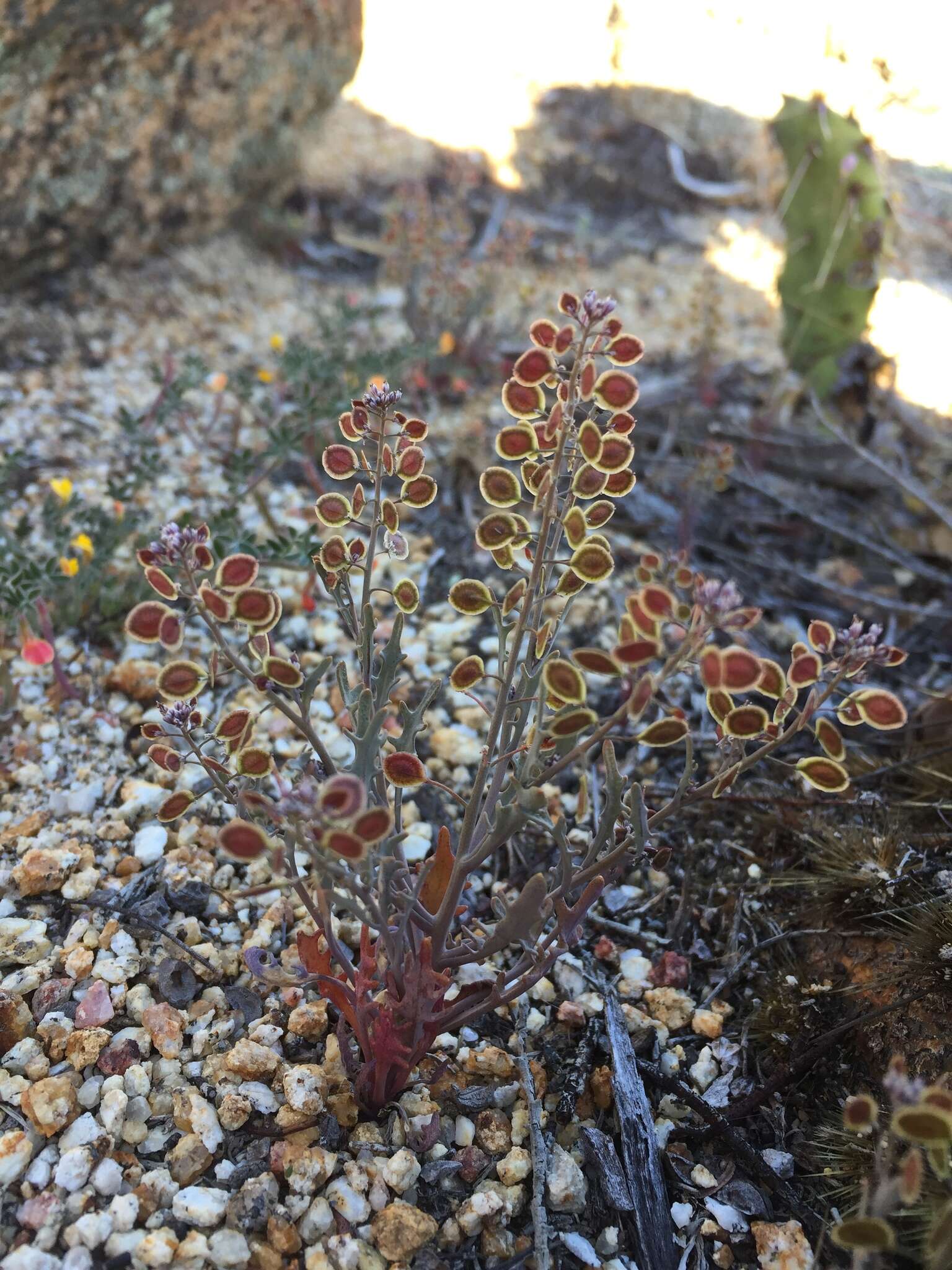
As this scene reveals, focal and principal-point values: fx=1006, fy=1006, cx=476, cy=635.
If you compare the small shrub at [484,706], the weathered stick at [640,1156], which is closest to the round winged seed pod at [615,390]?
the small shrub at [484,706]

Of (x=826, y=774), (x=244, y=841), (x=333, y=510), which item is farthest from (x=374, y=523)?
(x=826, y=774)

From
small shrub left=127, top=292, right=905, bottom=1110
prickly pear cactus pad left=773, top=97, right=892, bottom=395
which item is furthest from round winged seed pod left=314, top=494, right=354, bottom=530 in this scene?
prickly pear cactus pad left=773, top=97, right=892, bottom=395

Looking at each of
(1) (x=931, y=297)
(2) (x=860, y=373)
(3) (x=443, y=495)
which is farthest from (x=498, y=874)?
(1) (x=931, y=297)

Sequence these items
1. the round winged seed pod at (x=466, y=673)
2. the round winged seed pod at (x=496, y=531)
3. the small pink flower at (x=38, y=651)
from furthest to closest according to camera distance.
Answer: the small pink flower at (x=38, y=651) < the round winged seed pod at (x=466, y=673) < the round winged seed pod at (x=496, y=531)

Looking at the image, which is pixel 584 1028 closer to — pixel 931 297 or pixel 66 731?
pixel 66 731

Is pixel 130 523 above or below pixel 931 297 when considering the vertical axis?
below

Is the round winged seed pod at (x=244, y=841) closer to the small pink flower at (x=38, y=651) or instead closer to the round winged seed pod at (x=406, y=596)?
the round winged seed pod at (x=406, y=596)
